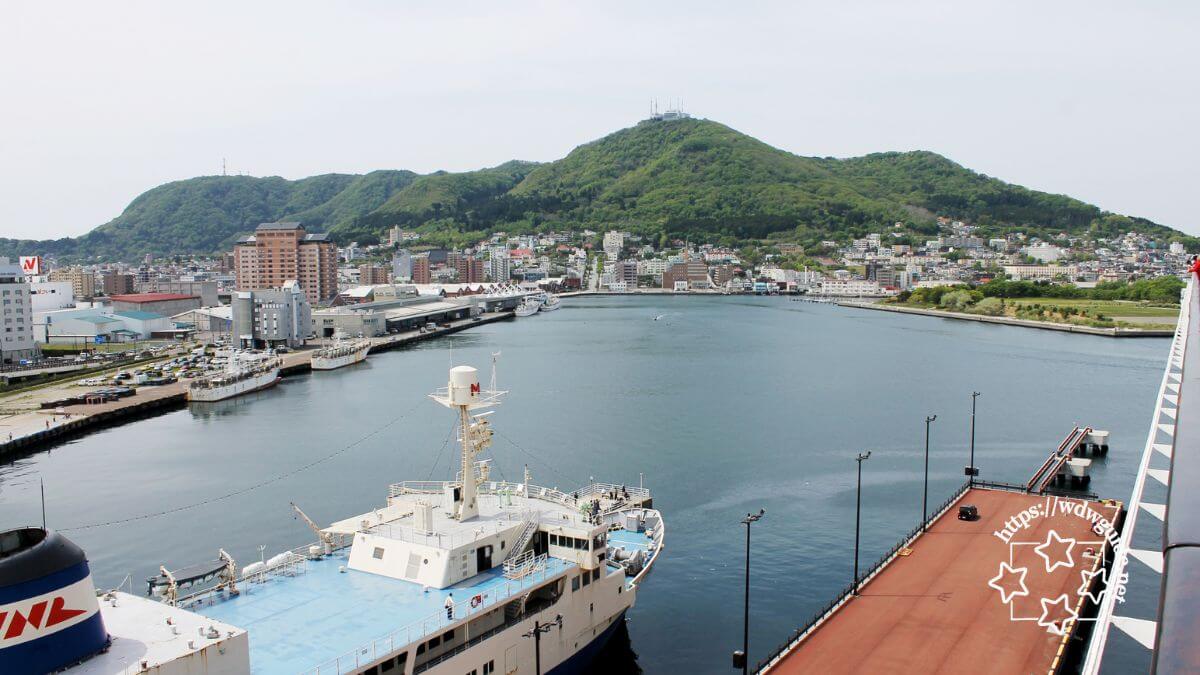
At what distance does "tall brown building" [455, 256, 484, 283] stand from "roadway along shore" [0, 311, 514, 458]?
94619 millimetres

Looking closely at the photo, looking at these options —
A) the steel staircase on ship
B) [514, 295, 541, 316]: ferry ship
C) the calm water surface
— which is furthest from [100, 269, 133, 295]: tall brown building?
the steel staircase on ship

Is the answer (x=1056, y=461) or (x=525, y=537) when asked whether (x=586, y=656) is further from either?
(x=1056, y=461)

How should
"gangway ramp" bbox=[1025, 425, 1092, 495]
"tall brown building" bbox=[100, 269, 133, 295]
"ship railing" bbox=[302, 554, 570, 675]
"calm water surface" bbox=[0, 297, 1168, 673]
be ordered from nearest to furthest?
"ship railing" bbox=[302, 554, 570, 675]
"calm water surface" bbox=[0, 297, 1168, 673]
"gangway ramp" bbox=[1025, 425, 1092, 495]
"tall brown building" bbox=[100, 269, 133, 295]

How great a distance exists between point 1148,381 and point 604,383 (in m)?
28.2

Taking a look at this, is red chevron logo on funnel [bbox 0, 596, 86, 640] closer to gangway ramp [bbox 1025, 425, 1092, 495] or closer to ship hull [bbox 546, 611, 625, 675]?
ship hull [bbox 546, 611, 625, 675]

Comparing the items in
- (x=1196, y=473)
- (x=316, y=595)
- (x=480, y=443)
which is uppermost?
(x=1196, y=473)

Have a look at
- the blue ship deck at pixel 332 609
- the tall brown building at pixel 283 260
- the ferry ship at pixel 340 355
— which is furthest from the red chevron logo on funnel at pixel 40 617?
the tall brown building at pixel 283 260

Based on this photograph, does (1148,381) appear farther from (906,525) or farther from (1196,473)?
(1196,473)

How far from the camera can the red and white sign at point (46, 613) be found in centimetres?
756

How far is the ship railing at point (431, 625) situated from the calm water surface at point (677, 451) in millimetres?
437

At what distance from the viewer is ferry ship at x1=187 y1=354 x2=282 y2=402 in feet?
135

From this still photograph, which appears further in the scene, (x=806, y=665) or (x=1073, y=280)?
(x=1073, y=280)

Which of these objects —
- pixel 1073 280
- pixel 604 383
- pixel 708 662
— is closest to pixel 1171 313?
pixel 1073 280

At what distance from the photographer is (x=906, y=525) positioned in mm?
21125
